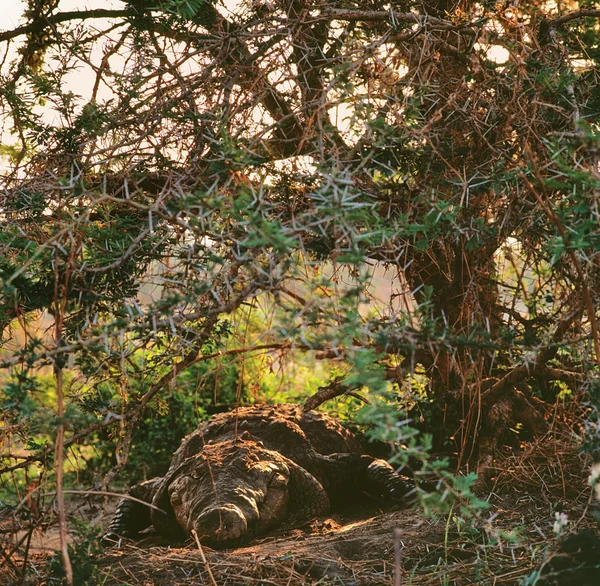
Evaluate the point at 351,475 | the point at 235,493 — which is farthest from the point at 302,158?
the point at 351,475

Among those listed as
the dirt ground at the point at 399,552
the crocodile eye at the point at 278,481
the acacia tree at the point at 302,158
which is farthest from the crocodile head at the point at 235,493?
the acacia tree at the point at 302,158

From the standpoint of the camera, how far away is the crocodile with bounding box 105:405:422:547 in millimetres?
4328

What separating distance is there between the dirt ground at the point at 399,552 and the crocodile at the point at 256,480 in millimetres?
225

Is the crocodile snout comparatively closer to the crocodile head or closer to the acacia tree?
the crocodile head

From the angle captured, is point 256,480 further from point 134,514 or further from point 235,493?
point 134,514

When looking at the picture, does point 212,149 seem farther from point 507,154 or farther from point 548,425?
point 548,425

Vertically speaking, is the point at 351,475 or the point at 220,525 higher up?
the point at 220,525

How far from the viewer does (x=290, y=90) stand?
12.8 ft

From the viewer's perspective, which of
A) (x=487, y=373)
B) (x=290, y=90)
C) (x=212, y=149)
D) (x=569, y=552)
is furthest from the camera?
(x=487, y=373)

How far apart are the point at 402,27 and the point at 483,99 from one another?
559mm

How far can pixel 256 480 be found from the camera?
4703 mm

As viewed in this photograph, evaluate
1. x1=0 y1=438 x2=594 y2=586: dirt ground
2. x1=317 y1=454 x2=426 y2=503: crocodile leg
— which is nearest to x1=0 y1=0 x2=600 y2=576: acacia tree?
x1=0 y1=438 x2=594 y2=586: dirt ground

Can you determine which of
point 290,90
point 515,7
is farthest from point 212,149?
point 515,7

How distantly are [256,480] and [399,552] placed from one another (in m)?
1.94
